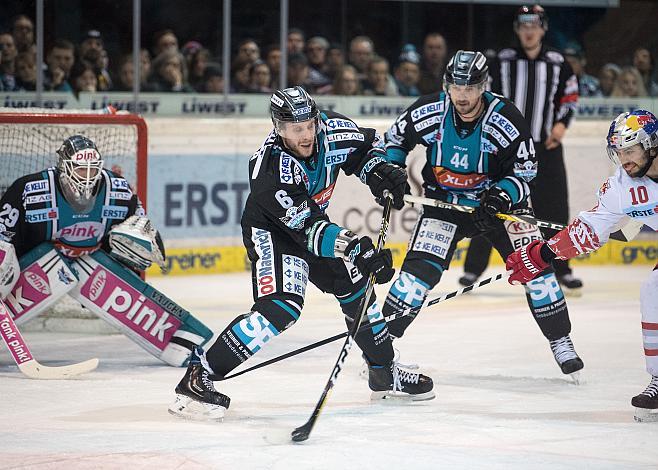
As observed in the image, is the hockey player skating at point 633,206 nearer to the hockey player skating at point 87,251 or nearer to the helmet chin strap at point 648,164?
the helmet chin strap at point 648,164

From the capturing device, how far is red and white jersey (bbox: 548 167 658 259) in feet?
13.1

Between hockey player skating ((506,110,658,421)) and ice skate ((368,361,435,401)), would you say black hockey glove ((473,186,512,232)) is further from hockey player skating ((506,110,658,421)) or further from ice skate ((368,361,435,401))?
ice skate ((368,361,435,401))

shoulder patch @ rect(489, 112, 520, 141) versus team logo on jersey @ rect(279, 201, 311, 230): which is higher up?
shoulder patch @ rect(489, 112, 520, 141)

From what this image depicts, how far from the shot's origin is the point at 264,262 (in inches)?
157

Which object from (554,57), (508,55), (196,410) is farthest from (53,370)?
(554,57)

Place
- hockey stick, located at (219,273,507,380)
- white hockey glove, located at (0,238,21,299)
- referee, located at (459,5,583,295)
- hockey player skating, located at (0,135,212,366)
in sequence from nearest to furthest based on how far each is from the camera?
hockey stick, located at (219,273,507,380)
white hockey glove, located at (0,238,21,299)
hockey player skating, located at (0,135,212,366)
referee, located at (459,5,583,295)

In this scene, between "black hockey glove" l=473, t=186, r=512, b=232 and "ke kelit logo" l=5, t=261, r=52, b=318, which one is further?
"ke kelit logo" l=5, t=261, r=52, b=318

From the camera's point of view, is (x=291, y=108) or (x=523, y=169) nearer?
(x=291, y=108)

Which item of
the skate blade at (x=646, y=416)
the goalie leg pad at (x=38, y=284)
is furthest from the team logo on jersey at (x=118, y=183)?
the skate blade at (x=646, y=416)

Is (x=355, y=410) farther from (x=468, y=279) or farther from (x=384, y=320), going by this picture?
(x=468, y=279)

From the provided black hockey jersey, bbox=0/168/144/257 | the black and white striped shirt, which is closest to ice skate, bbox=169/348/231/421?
black hockey jersey, bbox=0/168/144/257

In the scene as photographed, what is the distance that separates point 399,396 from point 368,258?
28.6 inches

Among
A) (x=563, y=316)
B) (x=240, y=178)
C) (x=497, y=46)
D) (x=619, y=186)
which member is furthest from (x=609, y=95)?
(x=619, y=186)

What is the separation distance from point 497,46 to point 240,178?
2368mm
